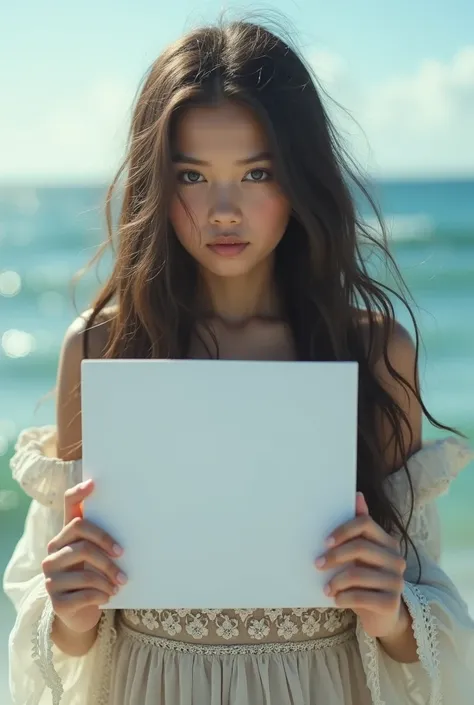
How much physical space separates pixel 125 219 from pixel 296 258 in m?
0.29

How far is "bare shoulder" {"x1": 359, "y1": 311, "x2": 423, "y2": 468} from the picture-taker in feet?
5.15

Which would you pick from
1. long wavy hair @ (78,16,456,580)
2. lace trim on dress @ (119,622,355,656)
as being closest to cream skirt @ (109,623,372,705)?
lace trim on dress @ (119,622,355,656)

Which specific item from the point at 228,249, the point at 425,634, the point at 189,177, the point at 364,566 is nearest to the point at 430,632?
the point at 425,634

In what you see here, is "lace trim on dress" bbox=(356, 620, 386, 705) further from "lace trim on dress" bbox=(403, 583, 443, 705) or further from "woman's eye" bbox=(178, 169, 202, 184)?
"woman's eye" bbox=(178, 169, 202, 184)

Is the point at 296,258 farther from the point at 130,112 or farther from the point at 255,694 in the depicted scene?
the point at 255,694

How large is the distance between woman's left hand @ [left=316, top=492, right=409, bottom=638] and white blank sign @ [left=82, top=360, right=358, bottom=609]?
0.06 ft

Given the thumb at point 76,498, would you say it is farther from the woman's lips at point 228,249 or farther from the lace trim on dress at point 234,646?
the woman's lips at point 228,249

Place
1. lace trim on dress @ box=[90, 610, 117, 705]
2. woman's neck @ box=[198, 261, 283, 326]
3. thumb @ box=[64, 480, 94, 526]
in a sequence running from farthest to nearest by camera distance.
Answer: woman's neck @ box=[198, 261, 283, 326]
lace trim on dress @ box=[90, 610, 117, 705]
thumb @ box=[64, 480, 94, 526]

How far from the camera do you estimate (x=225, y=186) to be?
1.40m

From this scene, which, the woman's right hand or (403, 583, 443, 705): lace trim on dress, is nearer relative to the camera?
the woman's right hand

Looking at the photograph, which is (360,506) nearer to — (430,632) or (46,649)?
(430,632)

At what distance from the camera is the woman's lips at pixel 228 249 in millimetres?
1427

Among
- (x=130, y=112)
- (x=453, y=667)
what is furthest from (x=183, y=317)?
(x=453, y=667)

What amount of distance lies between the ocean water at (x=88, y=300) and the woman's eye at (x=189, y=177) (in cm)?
37
